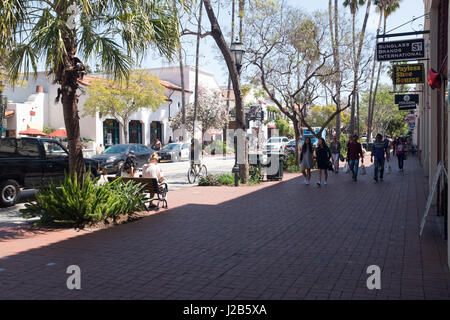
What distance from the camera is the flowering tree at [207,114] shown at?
A: 151 feet

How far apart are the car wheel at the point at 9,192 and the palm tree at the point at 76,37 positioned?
3341mm

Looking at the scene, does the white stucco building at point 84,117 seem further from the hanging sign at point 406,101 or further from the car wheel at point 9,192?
the hanging sign at point 406,101

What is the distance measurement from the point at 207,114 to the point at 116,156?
24.7 meters

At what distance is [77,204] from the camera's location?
8203mm

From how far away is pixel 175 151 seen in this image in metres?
33.0

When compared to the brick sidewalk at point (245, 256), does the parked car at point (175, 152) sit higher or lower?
higher

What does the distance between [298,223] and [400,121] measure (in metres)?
83.5

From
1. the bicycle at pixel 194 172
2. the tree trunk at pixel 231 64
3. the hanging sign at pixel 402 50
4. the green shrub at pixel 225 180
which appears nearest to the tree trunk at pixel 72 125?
the tree trunk at pixel 231 64

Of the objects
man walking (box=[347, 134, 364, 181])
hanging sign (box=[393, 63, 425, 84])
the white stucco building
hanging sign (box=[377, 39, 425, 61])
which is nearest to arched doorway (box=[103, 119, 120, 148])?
the white stucco building

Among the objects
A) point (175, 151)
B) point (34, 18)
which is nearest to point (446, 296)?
point (34, 18)

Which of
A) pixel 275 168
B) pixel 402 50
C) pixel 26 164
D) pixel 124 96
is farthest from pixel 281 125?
pixel 26 164

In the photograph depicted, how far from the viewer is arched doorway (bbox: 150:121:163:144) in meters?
46.0
